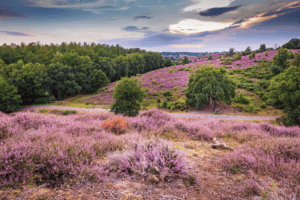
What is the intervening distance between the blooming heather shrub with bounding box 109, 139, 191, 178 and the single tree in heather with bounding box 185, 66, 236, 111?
33.7m

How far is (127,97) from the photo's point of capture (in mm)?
23094

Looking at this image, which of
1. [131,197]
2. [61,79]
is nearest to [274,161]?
[131,197]

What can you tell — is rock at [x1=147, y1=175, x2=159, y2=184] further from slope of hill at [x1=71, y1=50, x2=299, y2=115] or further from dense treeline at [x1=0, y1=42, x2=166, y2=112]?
dense treeline at [x1=0, y1=42, x2=166, y2=112]

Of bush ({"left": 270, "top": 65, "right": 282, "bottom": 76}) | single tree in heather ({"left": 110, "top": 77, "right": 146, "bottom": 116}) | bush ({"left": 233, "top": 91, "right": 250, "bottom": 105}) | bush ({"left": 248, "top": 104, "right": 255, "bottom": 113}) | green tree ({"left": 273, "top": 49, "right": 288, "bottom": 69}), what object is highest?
green tree ({"left": 273, "top": 49, "right": 288, "bottom": 69})

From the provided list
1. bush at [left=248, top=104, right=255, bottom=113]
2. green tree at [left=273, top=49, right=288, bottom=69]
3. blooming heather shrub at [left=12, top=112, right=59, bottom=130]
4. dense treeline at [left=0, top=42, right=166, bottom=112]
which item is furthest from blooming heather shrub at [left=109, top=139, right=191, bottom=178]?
green tree at [left=273, top=49, right=288, bottom=69]

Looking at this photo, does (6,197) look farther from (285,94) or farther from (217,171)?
(285,94)

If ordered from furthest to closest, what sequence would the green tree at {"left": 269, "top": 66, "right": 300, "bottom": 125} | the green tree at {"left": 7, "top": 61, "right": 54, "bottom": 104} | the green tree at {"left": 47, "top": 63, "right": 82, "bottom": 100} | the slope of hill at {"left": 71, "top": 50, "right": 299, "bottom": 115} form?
1. the green tree at {"left": 47, "top": 63, "right": 82, "bottom": 100}
2. the green tree at {"left": 7, "top": 61, "right": 54, "bottom": 104}
3. the slope of hill at {"left": 71, "top": 50, "right": 299, "bottom": 115}
4. the green tree at {"left": 269, "top": 66, "right": 300, "bottom": 125}

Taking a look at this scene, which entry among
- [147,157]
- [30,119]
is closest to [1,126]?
[30,119]

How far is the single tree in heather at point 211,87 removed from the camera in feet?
116

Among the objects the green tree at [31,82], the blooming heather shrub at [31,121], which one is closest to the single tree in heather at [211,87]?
→ the blooming heather shrub at [31,121]

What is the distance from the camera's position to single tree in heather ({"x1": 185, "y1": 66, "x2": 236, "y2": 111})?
35.5 meters

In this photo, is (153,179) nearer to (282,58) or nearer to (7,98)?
(7,98)

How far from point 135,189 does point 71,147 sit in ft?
7.02

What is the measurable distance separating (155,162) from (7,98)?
54.3m
